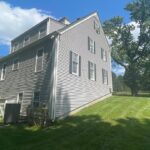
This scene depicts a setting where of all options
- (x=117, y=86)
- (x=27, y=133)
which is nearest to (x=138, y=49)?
(x=27, y=133)

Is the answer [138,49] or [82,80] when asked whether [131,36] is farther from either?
[82,80]

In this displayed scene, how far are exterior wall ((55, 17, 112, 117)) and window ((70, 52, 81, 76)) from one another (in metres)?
0.35

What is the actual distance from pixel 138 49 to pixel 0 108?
87.0 ft

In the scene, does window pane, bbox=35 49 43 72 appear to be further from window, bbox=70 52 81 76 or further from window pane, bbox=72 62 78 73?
window pane, bbox=72 62 78 73

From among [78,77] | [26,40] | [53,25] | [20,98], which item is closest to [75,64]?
[78,77]

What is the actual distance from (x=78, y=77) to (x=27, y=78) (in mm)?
4176

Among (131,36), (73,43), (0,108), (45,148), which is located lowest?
(45,148)

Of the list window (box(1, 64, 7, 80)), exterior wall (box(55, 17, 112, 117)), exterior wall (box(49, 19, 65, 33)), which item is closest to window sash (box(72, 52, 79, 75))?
exterior wall (box(55, 17, 112, 117))

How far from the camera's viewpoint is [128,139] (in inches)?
343

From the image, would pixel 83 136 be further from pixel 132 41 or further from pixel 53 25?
pixel 132 41

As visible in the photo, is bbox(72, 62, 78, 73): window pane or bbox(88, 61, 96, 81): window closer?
bbox(72, 62, 78, 73): window pane

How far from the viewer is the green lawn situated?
27.4 feet

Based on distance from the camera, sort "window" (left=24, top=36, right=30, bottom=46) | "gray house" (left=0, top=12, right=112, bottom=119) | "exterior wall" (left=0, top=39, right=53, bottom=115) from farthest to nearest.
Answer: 1. "window" (left=24, top=36, right=30, bottom=46)
2. "exterior wall" (left=0, top=39, right=53, bottom=115)
3. "gray house" (left=0, top=12, right=112, bottom=119)

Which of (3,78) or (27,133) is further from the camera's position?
(3,78)
